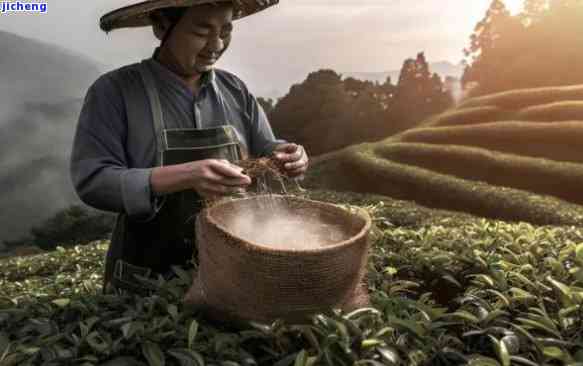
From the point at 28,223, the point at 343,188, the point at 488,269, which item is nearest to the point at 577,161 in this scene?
the point at 343,188

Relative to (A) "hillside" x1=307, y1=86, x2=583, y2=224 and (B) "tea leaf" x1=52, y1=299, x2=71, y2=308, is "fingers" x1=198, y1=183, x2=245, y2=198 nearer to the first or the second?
(B) "tea leaf" x1=52, y1=299, x2=71, y2=308

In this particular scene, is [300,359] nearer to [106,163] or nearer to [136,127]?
[106,163]

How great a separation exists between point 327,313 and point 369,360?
207 millimetres

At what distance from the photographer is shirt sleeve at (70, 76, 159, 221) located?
2.07 meters

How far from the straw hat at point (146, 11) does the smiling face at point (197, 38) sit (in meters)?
0.07

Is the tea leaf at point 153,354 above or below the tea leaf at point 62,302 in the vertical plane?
above

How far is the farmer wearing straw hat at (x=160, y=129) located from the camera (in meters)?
2.27

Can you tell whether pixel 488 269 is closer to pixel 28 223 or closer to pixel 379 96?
pixel 379 96

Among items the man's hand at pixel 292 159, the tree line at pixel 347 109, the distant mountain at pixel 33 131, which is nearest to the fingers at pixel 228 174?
the man's hand at pixel 292 159

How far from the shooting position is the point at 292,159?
216cm

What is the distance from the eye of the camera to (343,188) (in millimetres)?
18234

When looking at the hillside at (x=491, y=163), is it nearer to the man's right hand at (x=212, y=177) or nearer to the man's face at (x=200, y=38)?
the man's face at (x=200, y=38)

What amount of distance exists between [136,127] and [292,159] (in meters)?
0.78

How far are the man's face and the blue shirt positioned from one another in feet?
0.38
